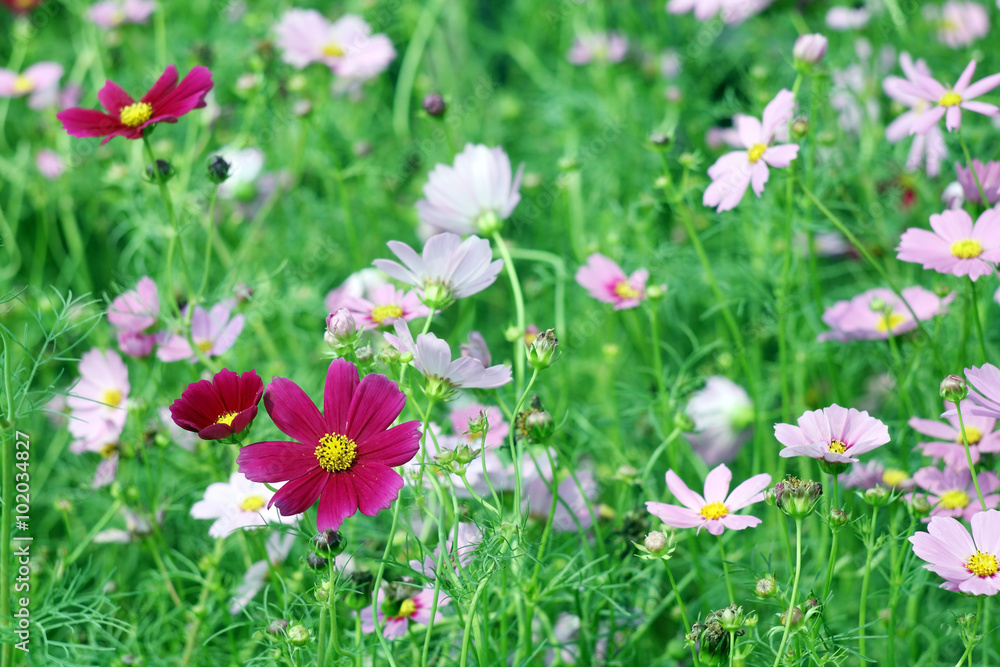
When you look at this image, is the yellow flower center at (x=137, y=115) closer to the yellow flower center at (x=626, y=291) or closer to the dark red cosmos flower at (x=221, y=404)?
the dark red cosmos flower at (x=221, y=404)

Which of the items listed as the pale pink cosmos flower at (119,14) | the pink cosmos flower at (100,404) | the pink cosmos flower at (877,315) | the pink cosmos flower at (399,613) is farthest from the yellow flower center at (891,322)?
the pale pink cosmos flower at (119,14)

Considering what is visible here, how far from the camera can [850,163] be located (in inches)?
52.9

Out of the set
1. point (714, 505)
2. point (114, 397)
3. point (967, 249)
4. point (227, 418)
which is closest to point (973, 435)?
point (967, 249)

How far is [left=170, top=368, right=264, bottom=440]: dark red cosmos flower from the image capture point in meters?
0.64

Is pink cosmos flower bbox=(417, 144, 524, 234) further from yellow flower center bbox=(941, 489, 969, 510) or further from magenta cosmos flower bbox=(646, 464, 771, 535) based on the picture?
yellow flower center bbox=(941, 489, 969, 510)

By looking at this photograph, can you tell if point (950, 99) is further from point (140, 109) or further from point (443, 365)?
point (140, 109)

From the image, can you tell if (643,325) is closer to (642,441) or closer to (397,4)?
(642,441)

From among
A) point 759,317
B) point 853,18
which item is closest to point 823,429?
point 759,317

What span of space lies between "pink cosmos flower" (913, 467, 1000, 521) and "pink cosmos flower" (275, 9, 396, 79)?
3.42ft

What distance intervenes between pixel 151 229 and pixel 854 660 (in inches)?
42.7

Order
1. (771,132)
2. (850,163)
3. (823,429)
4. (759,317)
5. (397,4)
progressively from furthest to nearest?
(397,4), (850,163), (759,317), (771,132), (823,429)

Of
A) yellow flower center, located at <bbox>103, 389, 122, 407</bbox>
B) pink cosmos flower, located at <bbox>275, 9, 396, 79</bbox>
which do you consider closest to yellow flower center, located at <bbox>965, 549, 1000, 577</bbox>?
yellow flower center, located at <bbox>103, 389, 122, 407</bbox>

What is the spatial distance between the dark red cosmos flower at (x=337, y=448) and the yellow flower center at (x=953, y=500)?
1.58 feet

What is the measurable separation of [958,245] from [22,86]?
1.51 meters
